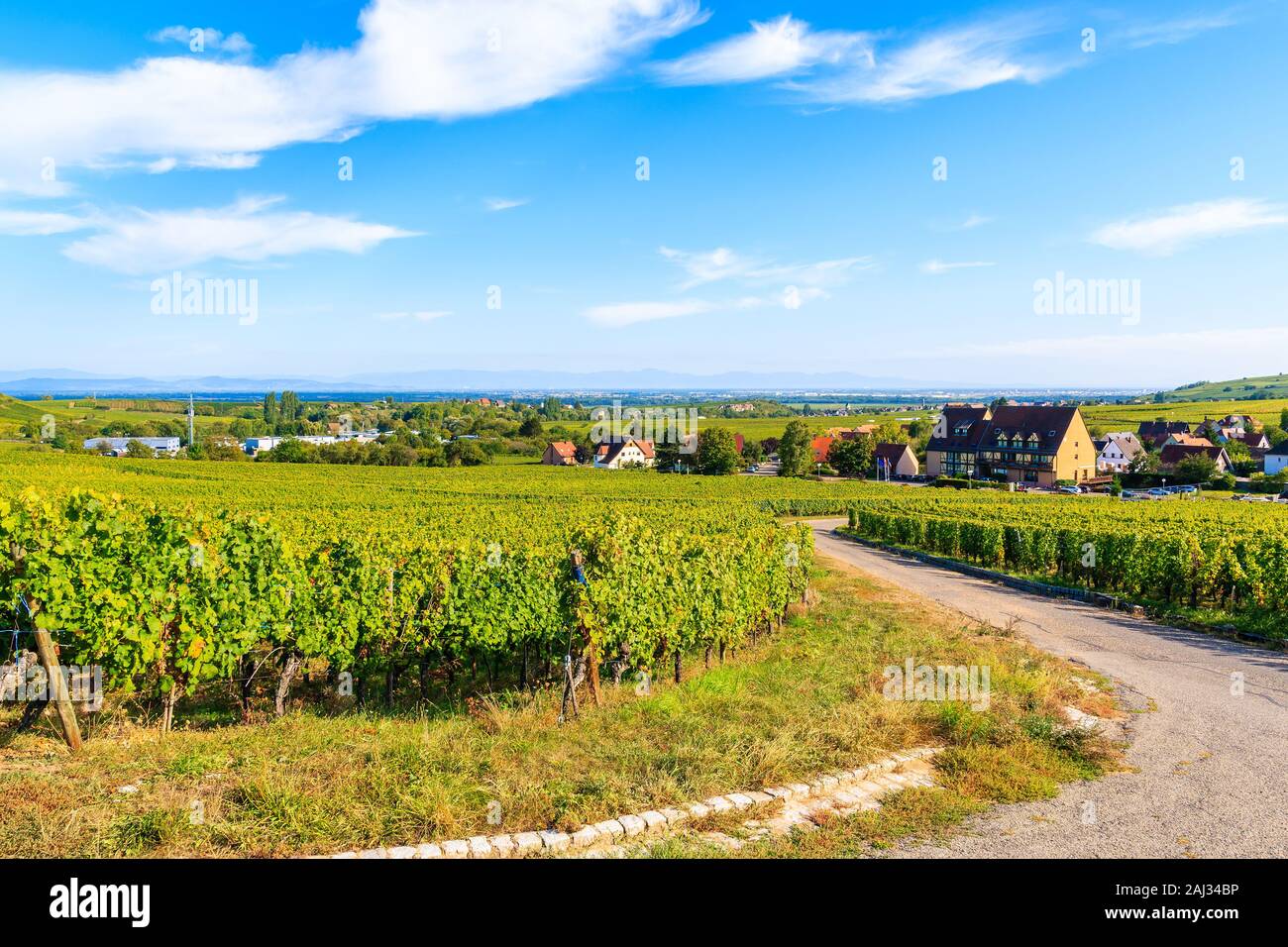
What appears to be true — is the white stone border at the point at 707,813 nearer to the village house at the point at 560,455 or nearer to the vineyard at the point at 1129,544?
the vineyard at the point at 1129,544

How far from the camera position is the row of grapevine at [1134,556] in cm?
2127

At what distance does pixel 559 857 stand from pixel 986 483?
93786 millimetres

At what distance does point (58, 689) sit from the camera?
8.62m

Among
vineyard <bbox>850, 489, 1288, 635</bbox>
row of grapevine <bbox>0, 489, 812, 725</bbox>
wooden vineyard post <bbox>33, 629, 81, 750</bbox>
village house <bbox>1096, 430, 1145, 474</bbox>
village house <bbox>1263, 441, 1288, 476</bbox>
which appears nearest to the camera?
wooden vineyard post <bbox>33, 629, 81, 750</bbox>

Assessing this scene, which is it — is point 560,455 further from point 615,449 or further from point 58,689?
point 58,689

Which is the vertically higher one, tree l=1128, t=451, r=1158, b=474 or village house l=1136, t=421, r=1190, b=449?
village house l=1136, t=421, r=1190, b=449

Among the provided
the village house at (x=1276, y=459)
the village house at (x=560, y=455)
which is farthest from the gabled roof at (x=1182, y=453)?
the village house at (x=560, y=455)

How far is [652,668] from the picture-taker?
14.5 m

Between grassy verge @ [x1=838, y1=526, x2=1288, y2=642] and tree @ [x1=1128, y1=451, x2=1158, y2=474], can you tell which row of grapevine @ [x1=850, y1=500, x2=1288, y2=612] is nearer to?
grassy verge @ [x1=838, y1=526, x2=1288, y2=642]

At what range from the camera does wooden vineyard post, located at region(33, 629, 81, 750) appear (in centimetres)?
858

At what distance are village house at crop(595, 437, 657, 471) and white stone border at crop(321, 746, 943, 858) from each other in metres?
104

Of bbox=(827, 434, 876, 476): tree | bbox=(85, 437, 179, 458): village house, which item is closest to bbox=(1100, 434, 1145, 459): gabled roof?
bbox=(827, 434, 876, 476): tree

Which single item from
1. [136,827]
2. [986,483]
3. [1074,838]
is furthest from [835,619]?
[986,483]

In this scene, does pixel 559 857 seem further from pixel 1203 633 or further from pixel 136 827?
pixel 1203 633
